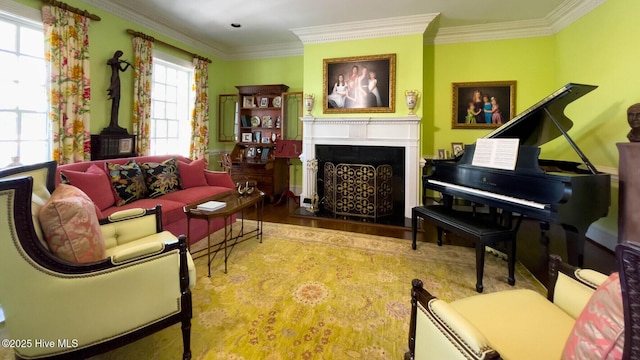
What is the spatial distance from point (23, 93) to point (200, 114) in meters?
2.30

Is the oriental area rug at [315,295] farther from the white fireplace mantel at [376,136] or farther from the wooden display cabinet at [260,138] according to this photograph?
the wooden display cabinet at [260,138]

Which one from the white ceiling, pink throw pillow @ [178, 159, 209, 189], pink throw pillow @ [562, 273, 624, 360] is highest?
the white ceiling

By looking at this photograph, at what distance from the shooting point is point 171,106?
15.6ft

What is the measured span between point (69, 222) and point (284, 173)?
4.28m

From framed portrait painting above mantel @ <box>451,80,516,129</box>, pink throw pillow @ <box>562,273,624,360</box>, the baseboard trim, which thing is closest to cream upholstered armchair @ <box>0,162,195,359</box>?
pink throw pillow @ <box>562,273,624,360</box>

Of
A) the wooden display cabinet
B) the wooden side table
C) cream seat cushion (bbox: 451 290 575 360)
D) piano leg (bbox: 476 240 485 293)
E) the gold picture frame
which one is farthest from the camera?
the wooden display cabinet

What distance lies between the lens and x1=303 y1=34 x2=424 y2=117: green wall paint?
163 inches

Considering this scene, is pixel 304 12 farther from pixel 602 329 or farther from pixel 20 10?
pixel 602 329

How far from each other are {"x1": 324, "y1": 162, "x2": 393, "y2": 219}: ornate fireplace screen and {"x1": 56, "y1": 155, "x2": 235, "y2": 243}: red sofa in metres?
1.62

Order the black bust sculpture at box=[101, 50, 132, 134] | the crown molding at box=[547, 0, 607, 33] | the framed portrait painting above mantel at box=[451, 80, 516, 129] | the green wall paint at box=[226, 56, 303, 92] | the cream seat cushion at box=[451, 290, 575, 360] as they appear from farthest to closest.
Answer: the green wall paint at box=[226, 56, 303, 92] < the framed portrait painting above mantel at box=[451, 80, 516, 129] < the black bust sculpture at box=[101, 50, 132, 134] < the crown molding at box=[547, 0, 607, 33] < the cream seat cushion at box=[451, 290, 575, 360]

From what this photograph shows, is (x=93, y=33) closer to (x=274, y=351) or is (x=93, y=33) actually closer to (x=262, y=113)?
(x=262, y=113)

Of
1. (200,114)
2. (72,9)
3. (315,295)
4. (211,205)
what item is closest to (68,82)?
(72,9)

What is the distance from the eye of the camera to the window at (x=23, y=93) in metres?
2.85

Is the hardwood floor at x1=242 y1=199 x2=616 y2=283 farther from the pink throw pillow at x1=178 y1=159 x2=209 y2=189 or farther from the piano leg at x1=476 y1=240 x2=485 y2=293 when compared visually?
the pink throw pillow at x1=178 y1=159 x2=209 y2=189
